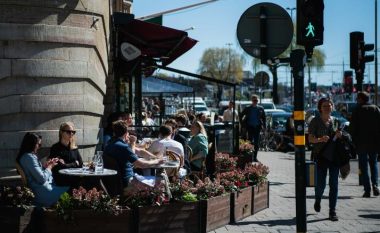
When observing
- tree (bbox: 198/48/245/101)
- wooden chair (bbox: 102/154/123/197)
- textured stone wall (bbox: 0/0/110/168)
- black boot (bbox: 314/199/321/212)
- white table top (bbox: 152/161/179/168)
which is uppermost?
tree (bbox: 198/48/245/101)

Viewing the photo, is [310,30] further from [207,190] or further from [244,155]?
[244,155]

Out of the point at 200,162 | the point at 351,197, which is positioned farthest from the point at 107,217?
the point at 351,197

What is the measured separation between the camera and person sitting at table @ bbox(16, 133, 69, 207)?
787cm

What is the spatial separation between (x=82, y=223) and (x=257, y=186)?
3.62 meters

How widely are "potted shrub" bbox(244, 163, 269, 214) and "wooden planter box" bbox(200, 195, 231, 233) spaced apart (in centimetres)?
110

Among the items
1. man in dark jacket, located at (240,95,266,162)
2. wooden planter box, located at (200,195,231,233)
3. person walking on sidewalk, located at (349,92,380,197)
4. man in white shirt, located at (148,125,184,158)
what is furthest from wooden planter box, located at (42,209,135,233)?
man in dark jacket, located at (240,95,266,162)

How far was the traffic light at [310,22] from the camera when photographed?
7602 mm

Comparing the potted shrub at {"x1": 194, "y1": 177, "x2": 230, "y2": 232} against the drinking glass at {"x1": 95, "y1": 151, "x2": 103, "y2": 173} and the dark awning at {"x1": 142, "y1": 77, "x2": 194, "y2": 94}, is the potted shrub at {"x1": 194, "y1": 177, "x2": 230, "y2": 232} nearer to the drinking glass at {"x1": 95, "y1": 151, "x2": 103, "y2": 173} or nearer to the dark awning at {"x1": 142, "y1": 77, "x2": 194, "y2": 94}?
the drinking glass at {"x1": 95, "y1": 151, "x2": 103, "y2": 173}

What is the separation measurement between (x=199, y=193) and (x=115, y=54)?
234 inches

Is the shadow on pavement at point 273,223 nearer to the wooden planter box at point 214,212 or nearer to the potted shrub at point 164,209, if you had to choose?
the wooden planter box at point 214,212

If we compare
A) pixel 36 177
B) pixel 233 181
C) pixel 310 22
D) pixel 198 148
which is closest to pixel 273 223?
pixel 233 181

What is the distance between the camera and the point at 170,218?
8.14 metres

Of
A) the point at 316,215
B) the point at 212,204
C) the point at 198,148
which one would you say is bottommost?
the point at 316,215

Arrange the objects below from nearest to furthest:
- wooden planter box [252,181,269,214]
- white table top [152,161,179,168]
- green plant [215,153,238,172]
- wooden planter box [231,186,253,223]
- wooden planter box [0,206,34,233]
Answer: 1. wooden planter box [0,206,34,233]
2. white table top [152,161,179,168]
3. wooden planter box [231,186,253,223]
4. wooden planter box [252,181,269,214]
5. green plant [215,153,238,172]
